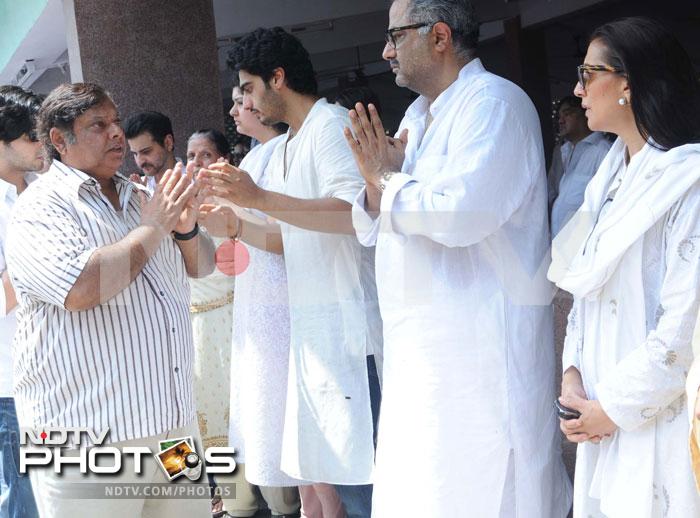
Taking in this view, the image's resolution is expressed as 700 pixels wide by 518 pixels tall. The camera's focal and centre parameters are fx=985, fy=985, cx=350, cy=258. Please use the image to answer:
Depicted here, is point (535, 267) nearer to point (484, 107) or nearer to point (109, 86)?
point (484, 107)

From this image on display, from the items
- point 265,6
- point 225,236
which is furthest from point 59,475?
point 265,6

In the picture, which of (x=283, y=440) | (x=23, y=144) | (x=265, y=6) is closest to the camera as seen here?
(x=283, y=440)

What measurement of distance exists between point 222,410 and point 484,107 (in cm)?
227

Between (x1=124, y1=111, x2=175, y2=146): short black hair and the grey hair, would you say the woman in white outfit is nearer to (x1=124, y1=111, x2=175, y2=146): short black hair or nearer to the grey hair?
the grey hair

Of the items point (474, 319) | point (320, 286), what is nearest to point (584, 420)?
point (474, 319)

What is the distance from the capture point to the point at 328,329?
323 centimetres

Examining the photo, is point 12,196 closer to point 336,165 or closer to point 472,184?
point 336,165

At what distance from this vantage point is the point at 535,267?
9.16 feet

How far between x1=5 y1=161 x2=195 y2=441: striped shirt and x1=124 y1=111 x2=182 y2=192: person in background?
1.83m

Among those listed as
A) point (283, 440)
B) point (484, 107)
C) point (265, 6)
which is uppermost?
point (265, 6)

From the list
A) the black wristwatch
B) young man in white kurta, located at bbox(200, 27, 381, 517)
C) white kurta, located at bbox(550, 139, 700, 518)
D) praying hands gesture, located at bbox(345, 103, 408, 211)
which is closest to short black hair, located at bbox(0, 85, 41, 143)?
young man in white kurta, located at bbox(200, 27, 381, 517)

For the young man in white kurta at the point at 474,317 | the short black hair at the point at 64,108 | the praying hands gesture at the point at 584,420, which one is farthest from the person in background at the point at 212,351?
the praying hands gesture at the point at 584,420

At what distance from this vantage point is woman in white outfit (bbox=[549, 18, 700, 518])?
2240 millimetres

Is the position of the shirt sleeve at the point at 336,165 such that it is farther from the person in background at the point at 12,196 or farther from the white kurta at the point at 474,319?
the person in background at the point at 12,196
